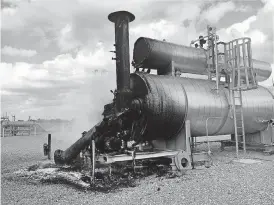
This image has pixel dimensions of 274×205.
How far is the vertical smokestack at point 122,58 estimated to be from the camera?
7961mm

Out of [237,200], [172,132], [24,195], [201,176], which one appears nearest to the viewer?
[237,200]

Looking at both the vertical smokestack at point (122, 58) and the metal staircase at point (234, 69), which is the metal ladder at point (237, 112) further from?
the vertical smokestack at point (122, 58)

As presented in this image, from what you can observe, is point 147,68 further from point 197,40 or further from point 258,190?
point 258,190

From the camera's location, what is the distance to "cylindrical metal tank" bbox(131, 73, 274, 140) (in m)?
8.23

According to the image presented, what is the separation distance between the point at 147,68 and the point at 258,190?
5.47m

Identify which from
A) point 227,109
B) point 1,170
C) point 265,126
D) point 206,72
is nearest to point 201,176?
point 227,109

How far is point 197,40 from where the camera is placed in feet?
36.7

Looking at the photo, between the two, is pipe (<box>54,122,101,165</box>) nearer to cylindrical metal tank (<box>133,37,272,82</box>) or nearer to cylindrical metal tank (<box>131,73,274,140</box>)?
cylindrical metal tank (<box>131,73,274,140</box>)

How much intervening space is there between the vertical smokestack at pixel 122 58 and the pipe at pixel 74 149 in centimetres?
127

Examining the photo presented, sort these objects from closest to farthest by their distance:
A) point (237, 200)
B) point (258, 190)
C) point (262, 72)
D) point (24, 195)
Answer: point (237, 200)
point (258, 190)
point (24, 195)
point (262, 72)

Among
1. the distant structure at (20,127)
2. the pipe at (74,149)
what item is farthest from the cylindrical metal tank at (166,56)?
the distant structure at (20,127)

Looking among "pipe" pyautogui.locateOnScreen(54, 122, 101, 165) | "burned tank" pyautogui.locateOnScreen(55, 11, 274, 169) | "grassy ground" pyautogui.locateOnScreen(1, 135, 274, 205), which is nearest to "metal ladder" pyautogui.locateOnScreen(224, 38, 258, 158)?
"burned tank" pyautogui.locateOnScreen(55, 11, 274, 169)

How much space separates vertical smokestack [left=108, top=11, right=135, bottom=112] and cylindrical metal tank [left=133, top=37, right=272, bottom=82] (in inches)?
46.3

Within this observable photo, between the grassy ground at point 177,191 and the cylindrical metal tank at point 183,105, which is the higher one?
the cylindrical metal tank at point 183,105
